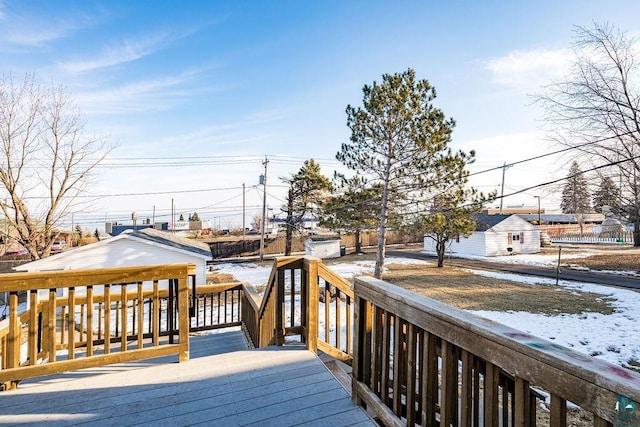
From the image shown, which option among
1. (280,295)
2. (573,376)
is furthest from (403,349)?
(280,295)

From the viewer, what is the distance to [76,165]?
38.8 feet

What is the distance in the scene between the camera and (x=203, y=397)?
2355mm

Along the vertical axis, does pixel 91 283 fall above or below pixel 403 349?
above

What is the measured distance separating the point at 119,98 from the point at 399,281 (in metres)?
12.6

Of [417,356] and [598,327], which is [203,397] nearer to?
[417,356]

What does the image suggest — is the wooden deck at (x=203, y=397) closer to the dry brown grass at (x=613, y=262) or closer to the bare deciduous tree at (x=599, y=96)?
the bare deciduous tree at (x=599, y=96)

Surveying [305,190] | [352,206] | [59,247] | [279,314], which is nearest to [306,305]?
[279,314]

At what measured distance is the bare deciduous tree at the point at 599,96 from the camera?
33.2 feet

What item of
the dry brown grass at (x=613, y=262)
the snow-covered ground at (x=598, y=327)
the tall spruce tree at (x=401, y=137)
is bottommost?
the snow-covered ground at (x=598, y=327)

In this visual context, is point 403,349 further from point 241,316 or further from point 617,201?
point 617,201

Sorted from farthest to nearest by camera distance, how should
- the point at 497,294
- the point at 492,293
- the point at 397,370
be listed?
1. the point at 492,293
2. the point at 497,294
3. the point at 397,370

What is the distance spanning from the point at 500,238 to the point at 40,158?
82.7ft

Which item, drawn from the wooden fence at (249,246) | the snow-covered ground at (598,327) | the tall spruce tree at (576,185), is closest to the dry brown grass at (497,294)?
the snow-covered ground at (598,327)

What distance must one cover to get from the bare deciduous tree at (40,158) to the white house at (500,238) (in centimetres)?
2085
